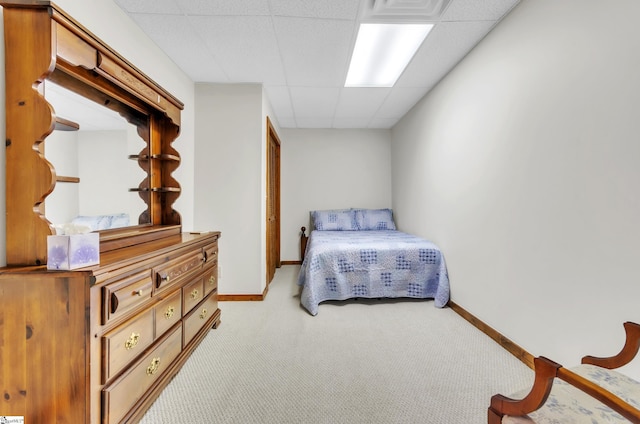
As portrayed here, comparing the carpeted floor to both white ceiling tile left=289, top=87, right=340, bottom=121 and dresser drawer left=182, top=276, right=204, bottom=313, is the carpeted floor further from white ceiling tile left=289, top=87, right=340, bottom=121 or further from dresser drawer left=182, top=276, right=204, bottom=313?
white ceiling tile left=289, top=87, right=340, bottom=121

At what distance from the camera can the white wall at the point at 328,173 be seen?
4871 mm

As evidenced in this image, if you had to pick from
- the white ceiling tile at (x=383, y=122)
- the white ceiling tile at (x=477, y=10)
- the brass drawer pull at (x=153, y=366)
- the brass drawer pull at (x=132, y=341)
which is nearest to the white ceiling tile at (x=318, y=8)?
the white ceiling tile at (x=477, y=10)

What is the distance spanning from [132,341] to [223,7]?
212 cm

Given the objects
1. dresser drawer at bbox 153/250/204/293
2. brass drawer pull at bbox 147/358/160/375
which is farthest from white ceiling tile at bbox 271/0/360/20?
brass drawer pull at bbox 147/358/160/375

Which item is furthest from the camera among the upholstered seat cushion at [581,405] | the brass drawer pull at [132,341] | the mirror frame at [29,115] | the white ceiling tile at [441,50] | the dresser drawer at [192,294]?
the white ceiling tile at [441,50]

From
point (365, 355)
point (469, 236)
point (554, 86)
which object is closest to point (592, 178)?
point (554, 86)

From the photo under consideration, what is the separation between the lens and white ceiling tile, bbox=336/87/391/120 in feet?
10.8

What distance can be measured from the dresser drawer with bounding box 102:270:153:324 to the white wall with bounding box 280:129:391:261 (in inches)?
139

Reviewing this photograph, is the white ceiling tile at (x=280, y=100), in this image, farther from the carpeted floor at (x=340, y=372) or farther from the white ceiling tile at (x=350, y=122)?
the carpeted floor at (x=340, y=372)

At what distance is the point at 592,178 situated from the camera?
4.53 feet

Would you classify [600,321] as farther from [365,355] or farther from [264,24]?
Answer: [264,24]

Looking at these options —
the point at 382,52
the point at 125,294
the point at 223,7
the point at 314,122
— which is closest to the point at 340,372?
the point at 125,294

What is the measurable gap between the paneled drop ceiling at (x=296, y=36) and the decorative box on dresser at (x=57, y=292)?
79 cm

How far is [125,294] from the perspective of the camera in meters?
1.20
